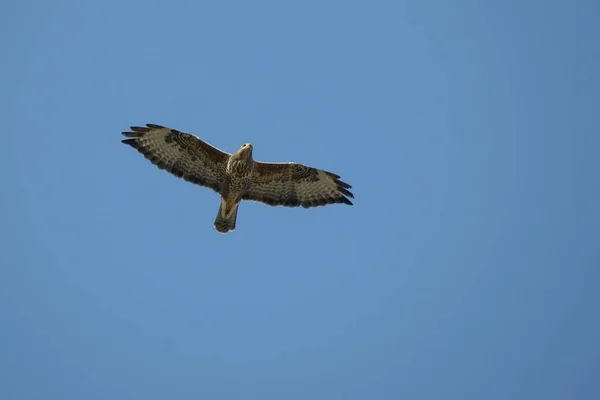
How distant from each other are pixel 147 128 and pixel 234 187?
2040 millimetres

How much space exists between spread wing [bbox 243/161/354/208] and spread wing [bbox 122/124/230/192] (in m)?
0.79

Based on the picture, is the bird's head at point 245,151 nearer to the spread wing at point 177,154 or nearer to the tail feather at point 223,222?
the spread wing at point 177,154

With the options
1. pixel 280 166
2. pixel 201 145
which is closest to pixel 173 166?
pixel 201 145

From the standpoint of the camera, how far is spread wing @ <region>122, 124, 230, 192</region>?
650 inches

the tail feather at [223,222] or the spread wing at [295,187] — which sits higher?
the spread wing at [295,187]

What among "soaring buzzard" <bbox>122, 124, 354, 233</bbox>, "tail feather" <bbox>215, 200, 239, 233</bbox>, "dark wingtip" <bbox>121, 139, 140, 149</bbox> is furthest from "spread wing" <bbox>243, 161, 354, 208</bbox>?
"dark wingtip" <bbox>121, 139, 140, 149</bbox>

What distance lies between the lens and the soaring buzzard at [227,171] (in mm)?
16375

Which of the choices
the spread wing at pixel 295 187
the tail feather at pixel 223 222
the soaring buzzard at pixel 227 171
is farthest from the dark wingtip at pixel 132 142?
the spread wing at pixel 295 187

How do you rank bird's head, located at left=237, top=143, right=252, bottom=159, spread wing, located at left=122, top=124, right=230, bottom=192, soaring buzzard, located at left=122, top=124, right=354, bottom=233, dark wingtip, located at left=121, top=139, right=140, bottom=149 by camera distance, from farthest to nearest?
dark wingtip, located at left=121, top=139, right=140, bottom=149 → spread wing, located at left=122, top=124, right=230, bottom=192 → soaring buzzard, located at left=122, top=124, right=354, bottom=233 → bird's head, located at left=237, top=143, right=252, bottom=159

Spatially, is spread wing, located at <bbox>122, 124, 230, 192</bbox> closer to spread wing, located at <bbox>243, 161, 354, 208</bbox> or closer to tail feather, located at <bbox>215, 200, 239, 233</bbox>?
tail feather, located at <bbox>215, 200, 239, 233</bbox>

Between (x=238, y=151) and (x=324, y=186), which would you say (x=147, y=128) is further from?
(x=324, y=186)

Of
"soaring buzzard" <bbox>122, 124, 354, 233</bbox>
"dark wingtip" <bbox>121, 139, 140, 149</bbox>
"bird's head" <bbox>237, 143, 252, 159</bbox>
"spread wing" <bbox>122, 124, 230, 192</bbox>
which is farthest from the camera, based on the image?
"dark wingtip" <bbox>121, 139, 140, 149</bbox>

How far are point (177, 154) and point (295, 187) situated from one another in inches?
95.2

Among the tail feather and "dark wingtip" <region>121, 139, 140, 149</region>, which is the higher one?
"dark wingtip" <region>121, 139, 140, 149</region>
